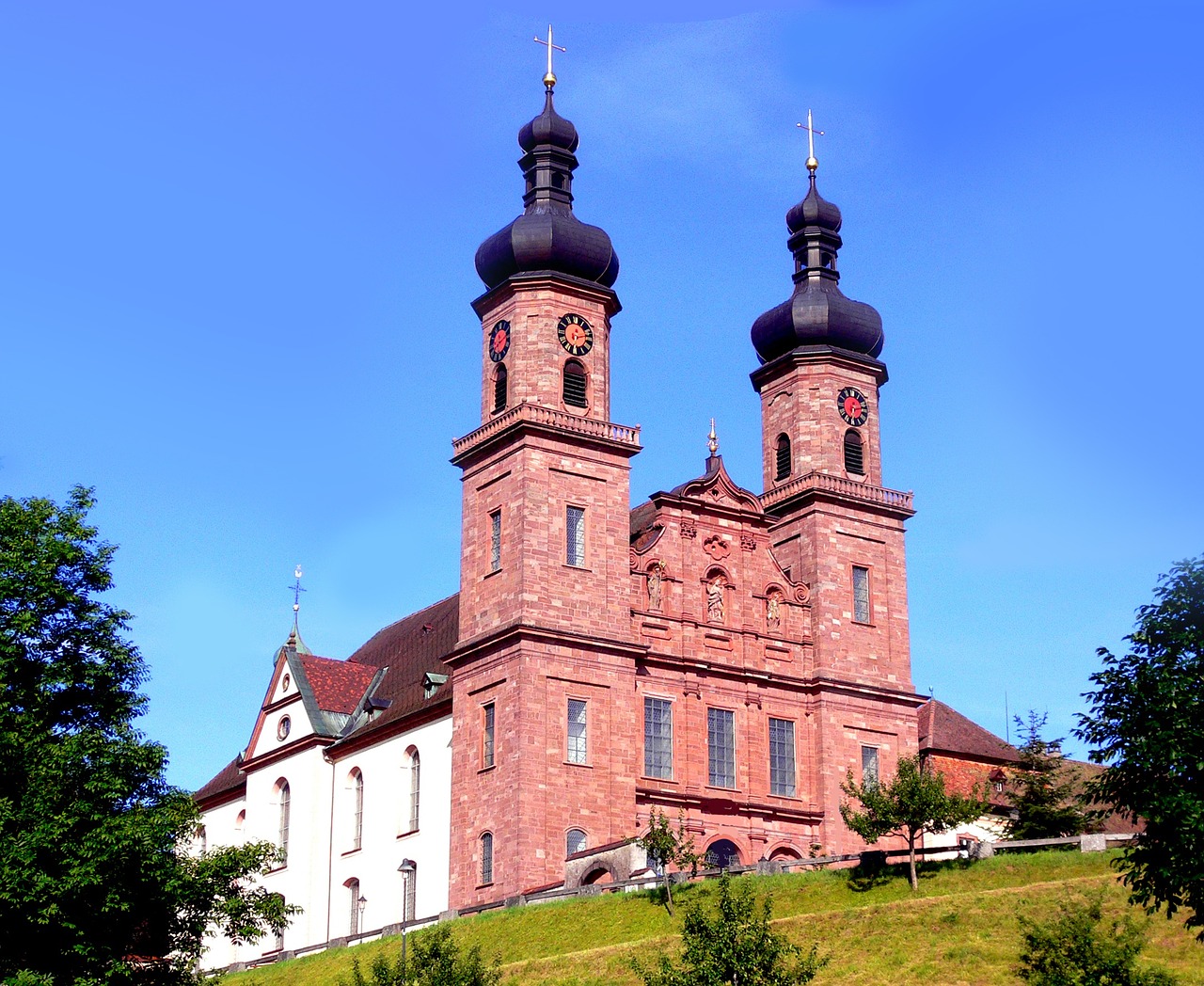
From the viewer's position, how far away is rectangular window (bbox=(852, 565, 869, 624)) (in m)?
68.9

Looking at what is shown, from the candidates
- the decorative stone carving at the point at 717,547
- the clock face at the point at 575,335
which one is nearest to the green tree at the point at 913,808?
the decorative stone carving at the point at 717,547

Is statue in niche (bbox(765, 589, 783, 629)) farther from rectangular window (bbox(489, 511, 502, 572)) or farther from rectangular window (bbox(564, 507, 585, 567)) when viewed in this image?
rectangular window (bbox(489, 511, 502, 572))

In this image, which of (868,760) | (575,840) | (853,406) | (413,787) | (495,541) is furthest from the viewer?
(853,406)

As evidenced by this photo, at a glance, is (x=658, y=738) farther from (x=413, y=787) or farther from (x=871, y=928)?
(x=871, y=928)

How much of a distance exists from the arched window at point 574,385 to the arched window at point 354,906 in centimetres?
1816

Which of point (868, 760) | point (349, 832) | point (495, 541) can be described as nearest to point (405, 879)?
point (349, 832)

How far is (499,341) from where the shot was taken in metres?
65.3

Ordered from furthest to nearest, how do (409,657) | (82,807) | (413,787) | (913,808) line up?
(409,657), (413,787), (913,808), (82,807)

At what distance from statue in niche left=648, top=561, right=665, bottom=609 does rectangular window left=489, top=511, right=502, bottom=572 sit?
522 cm

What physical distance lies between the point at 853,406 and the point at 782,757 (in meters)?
13.2

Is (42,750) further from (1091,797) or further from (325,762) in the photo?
(325,762)

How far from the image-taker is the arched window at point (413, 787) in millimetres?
65875

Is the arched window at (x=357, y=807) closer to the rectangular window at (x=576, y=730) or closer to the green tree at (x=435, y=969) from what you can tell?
the rectangular window at (x=576, y=730)

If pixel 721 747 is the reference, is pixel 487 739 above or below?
below
